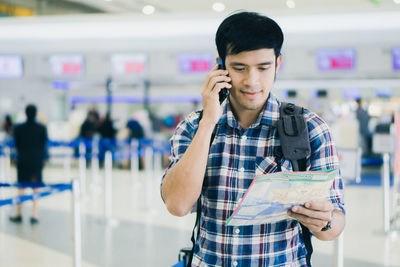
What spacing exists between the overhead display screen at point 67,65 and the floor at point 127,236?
475 cm

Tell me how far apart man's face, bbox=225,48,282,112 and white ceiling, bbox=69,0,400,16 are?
23.0 feet

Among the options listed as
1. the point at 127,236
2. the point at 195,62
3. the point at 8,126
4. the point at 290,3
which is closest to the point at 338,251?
the point at 127,236

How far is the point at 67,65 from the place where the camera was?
11.7 meters

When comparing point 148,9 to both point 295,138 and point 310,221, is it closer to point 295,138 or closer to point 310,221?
point 295,138

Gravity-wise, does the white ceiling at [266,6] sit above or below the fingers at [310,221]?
above

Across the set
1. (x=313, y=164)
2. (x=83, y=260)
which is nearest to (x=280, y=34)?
(x=313, y=164)

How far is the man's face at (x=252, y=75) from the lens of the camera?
130 cm

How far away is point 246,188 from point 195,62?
9649 mm

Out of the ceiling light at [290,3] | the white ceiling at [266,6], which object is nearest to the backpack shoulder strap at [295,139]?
the white ceiling at [266,6]

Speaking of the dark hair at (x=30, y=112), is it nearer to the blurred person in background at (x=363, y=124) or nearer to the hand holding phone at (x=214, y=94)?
the hand holding phone at (x=214, y=94)

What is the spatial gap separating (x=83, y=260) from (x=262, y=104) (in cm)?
364

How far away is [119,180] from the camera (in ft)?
33.3

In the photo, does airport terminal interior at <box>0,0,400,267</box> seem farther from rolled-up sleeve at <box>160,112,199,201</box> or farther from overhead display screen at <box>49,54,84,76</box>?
rolled-up sleeve at <box>160,112,199,201</box>

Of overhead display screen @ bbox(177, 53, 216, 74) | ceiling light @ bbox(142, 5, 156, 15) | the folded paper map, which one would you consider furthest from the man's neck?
overhead display screen @ bbox(177, 53, 216, 74)
